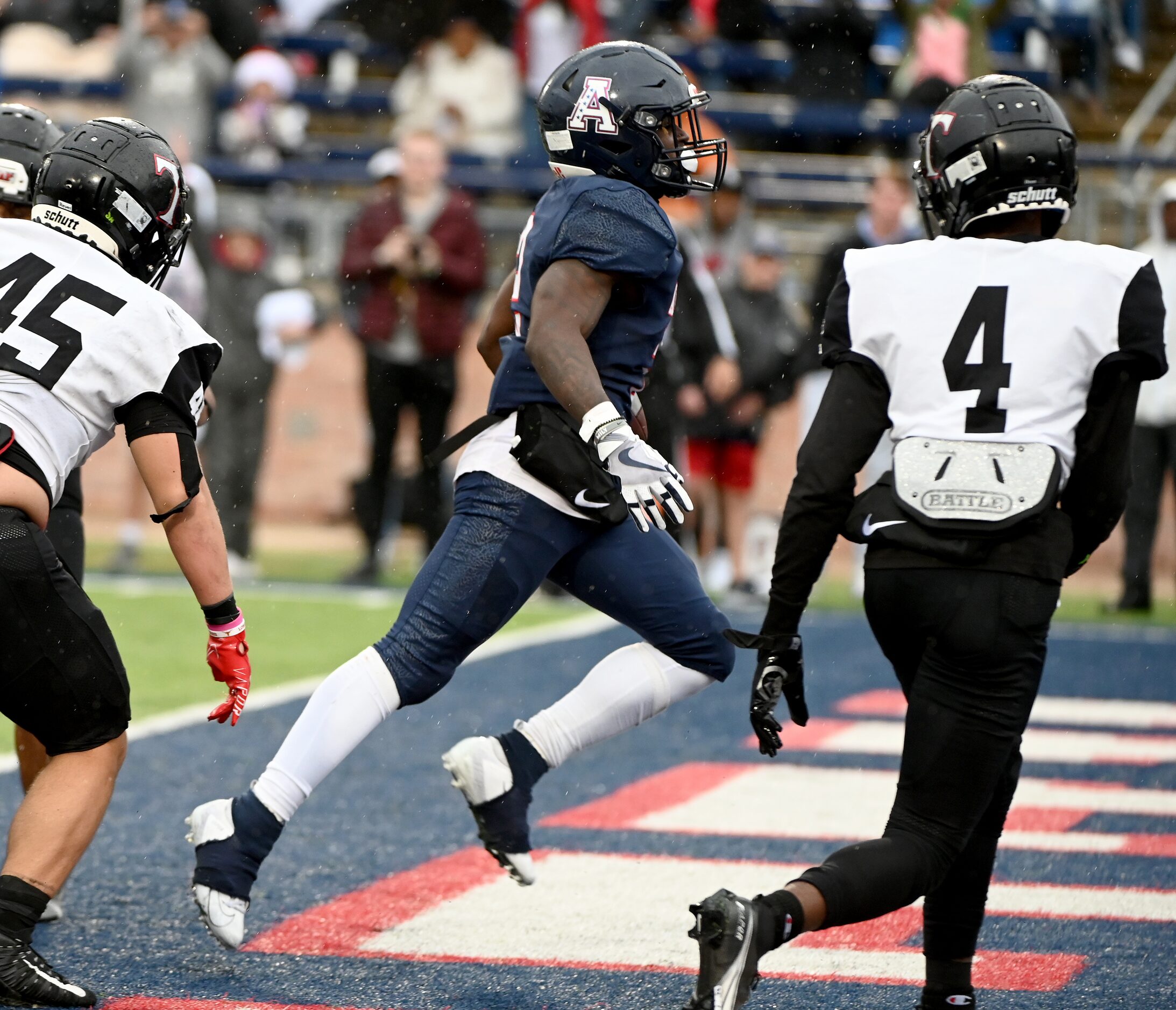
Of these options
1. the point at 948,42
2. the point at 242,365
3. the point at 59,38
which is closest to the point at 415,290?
the point at 242,365

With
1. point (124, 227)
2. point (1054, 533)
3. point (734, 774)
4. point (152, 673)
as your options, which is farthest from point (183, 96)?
point (1054, 533)

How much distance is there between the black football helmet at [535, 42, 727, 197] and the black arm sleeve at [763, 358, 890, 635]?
950 mm

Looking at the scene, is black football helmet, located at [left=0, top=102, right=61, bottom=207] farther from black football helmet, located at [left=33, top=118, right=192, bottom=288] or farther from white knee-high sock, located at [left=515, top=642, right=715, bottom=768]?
white knee-high sock, located at [left=515, top=642, right=715, bottom=768]

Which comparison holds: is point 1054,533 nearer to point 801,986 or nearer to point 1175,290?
point 801,986

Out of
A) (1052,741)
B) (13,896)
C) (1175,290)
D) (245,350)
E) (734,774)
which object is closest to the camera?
(13,896)

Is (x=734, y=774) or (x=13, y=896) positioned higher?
(x=13, y=896)

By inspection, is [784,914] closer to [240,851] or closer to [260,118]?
[240,851]

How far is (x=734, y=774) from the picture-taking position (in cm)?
591

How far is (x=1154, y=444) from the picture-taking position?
992cm

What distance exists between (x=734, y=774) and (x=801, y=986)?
2338mm

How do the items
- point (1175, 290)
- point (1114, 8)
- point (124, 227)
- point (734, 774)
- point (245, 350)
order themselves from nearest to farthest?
point (124, 227) < point (734, 774) < point (1175, 290) < point (245, 350) < point (1114, 8)

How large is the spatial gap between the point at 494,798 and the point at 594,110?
1.47 metres

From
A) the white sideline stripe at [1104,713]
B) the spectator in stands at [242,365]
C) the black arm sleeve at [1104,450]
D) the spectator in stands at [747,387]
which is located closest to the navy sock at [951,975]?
the black arm sleeve at [1104,450]

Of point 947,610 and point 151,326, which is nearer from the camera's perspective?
point 947,610
